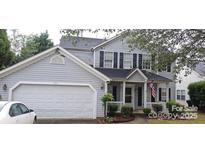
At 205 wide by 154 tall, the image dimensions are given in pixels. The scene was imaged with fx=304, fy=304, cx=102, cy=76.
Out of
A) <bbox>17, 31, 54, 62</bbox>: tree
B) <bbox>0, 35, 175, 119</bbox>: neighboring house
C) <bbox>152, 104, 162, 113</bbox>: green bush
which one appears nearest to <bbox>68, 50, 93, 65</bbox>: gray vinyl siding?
<bbox>0, 35, 175, 119</bbox>: neighboring house

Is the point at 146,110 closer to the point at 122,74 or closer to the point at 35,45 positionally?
→ the point at 122,74

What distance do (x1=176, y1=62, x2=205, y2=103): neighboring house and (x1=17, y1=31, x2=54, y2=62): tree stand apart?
2.89 metres

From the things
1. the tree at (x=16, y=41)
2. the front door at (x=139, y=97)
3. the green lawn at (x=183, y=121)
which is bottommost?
the green lawn at (x=183, y=121)

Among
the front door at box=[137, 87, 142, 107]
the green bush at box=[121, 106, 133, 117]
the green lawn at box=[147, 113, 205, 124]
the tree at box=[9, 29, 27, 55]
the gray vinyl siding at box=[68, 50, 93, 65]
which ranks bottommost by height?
the green lawn at box=[147, 113, 205, 124]

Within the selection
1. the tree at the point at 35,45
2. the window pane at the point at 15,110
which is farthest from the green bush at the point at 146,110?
the window pane at the point at 15,110

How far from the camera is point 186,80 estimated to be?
689 centimetres

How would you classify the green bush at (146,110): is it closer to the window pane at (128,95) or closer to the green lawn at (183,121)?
the green lawn at (183,121)

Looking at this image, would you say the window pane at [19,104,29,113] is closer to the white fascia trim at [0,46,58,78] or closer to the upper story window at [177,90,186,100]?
the white fascia trim at [0,46,58,78]

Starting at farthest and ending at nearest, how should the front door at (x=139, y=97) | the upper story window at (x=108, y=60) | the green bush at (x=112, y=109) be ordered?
the upper story window at (x=108, y=60), the front door at (x=139, y=97), the green bush at (x=112, y=109)

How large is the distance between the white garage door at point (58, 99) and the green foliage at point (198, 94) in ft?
7.24

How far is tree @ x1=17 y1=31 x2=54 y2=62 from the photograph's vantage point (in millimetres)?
5746

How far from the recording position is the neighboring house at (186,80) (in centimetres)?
656
